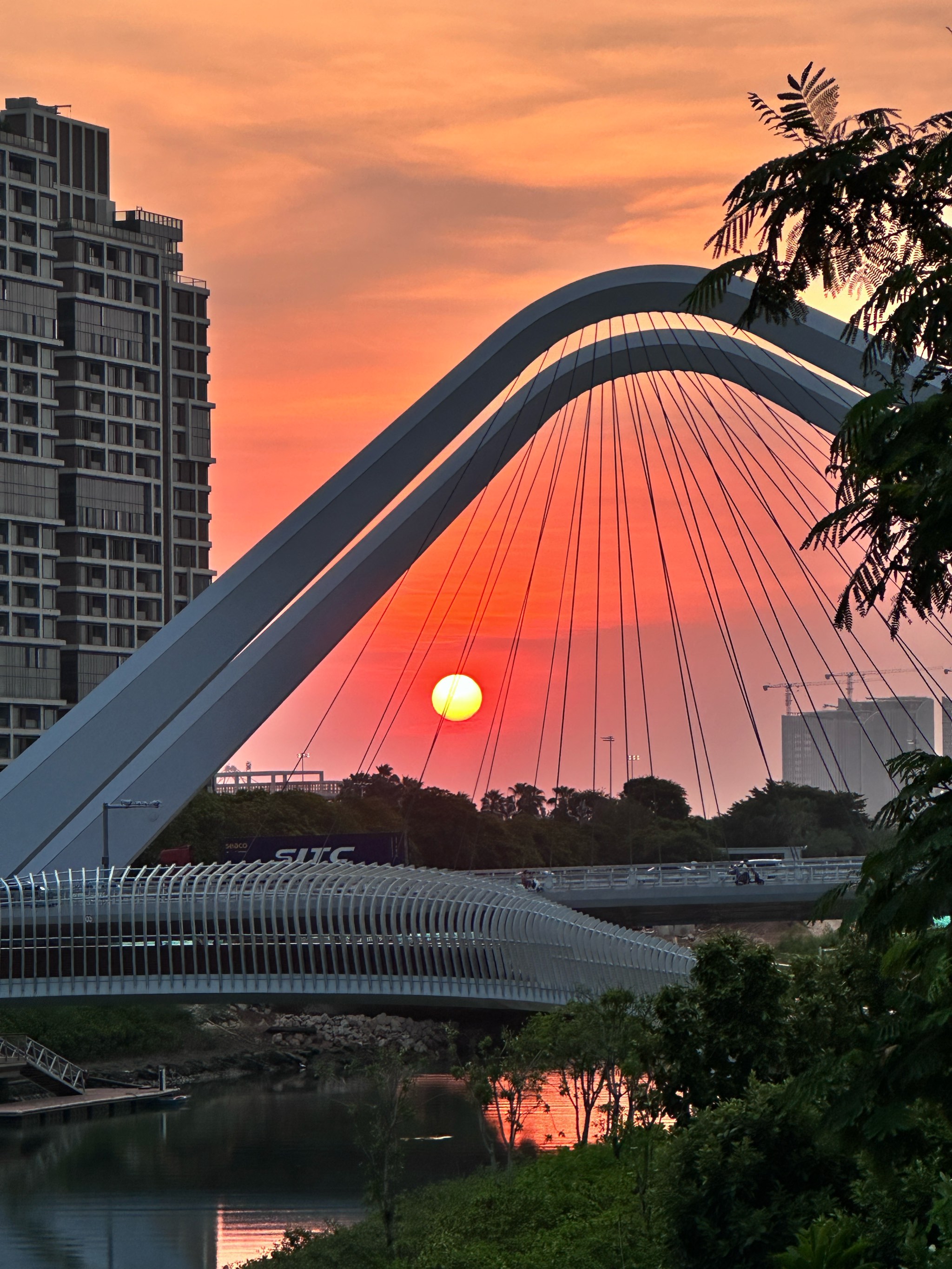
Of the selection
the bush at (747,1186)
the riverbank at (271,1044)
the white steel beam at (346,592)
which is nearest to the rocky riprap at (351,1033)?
the riverbank at (271,1044)

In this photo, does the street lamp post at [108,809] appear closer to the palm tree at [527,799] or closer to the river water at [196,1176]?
the river water at [196,1176]

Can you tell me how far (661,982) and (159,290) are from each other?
6696 cm

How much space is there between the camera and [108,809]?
45250mm

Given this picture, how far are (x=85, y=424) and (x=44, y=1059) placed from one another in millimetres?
43038

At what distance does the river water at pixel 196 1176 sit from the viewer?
3669 cm

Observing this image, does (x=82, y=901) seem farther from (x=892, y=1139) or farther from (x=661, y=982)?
(x=892, y=1139)

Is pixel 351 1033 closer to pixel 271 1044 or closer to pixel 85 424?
pixel 271 1044

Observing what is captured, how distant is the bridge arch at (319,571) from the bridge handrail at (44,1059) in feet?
46.7

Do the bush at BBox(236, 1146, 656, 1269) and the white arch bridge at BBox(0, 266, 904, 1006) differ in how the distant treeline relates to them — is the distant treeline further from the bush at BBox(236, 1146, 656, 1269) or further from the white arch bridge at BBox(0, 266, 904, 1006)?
the bush at BBox(236, 1146, 656, 1269)

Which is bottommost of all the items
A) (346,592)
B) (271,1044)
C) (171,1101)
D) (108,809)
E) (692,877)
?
(171,1101)

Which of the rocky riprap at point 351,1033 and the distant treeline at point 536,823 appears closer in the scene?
the rocky riprap at point 351,1033

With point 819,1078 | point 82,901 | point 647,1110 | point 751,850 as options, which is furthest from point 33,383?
point 819,1078

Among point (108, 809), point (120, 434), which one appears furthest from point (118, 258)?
point (108, 809)

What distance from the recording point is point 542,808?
12400cm
